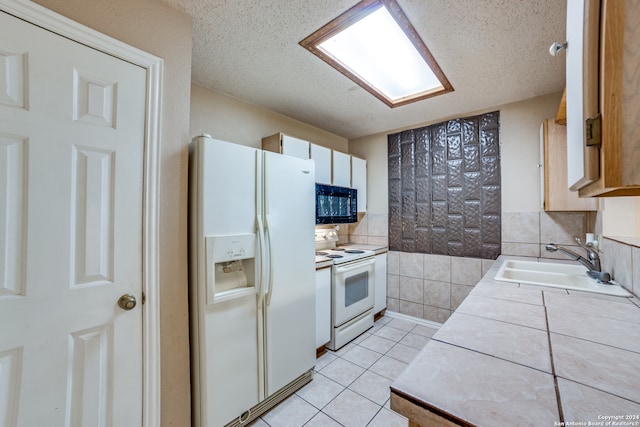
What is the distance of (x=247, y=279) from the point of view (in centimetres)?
161

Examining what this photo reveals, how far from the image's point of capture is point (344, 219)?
2.89 m

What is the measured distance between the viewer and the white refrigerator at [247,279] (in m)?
1.38

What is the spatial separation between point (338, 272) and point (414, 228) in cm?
119

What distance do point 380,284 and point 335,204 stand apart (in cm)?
114

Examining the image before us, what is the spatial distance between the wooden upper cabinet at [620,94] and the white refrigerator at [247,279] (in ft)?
4.74

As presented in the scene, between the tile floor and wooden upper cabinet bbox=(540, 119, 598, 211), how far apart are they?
170cm

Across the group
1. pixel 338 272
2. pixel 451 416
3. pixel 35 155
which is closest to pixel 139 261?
pixel 35 155

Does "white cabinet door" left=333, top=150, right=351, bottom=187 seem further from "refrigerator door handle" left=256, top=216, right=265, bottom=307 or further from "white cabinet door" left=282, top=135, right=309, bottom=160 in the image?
"refrigerator door handle" left=256, top=216, right=265, bottom=307

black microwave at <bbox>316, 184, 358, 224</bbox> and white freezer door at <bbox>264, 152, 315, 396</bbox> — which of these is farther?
black microwave at <bbox>316, 184, 358, 224</bbox>

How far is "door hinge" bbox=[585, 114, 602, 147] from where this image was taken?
1.72 feet

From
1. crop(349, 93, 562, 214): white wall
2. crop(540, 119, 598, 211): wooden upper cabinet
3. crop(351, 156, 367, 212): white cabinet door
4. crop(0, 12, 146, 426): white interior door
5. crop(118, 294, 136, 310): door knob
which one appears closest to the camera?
crop(0, 12, 146, 426): white interior door

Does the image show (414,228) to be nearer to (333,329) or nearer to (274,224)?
(333,329)

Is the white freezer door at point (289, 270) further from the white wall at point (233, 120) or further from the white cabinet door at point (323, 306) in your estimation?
the white wall at point (233, 120)

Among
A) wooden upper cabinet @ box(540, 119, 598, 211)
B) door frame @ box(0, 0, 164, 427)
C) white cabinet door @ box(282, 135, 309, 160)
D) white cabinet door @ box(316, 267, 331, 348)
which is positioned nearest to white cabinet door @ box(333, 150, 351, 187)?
white cabinet door @ box(282, 135, 309, 160)
